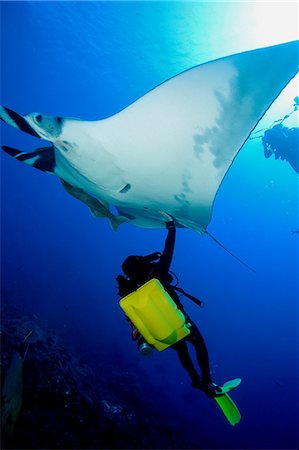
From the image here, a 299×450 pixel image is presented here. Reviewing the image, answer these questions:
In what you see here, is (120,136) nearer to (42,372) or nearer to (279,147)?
(42,372)

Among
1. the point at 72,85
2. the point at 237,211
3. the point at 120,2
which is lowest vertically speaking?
the point at 237,211

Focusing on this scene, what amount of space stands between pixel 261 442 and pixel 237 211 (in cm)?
2915

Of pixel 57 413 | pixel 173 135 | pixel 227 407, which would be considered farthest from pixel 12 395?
pixel 173 135

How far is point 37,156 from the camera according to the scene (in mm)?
2709

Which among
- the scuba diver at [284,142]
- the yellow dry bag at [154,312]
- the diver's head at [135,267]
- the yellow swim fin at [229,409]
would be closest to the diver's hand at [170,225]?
the diver's head at [135,267]

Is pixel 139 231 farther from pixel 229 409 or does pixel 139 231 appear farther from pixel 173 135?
pixel 173 135

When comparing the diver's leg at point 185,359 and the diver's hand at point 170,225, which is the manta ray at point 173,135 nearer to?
the diver's hand at point 170,225

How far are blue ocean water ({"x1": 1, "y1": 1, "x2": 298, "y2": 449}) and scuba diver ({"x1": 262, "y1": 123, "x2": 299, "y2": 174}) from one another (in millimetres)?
4001

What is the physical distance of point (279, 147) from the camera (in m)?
8.66

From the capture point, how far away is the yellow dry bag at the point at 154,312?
2734 mm

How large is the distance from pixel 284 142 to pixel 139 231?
41.8 m

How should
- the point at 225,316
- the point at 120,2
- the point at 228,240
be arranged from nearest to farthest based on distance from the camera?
1. the point at 120,2
2. the point at 225,316
3. the point at 228,240

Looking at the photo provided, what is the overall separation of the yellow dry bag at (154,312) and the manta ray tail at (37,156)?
5.09 feet

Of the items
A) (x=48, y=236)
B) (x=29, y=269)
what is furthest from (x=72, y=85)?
(x=48, y=236)
